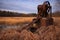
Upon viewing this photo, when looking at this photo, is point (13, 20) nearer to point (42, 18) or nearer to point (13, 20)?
point (13, 20)

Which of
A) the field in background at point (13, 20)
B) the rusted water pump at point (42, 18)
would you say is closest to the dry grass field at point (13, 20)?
the field in background at point (13, 20)

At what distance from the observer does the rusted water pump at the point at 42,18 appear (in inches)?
175

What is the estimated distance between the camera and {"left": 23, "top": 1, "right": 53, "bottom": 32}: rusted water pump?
4.45 m

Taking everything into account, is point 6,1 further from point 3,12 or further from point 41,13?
point 41,13

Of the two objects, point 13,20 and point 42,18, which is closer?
point 13,20

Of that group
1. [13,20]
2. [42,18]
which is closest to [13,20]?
[13,20]

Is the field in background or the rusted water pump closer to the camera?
the field in background

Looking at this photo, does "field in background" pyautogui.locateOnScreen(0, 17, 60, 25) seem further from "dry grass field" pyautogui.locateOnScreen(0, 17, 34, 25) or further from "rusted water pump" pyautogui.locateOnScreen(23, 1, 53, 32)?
"rusted water pump" pyautogui.locateOnScreen(23, 1, 53, 32)

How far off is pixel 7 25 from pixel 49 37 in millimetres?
1836

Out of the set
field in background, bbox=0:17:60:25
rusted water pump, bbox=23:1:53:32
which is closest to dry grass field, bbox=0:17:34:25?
field in background, bbox=0:17:60:25

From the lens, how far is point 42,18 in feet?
15.2

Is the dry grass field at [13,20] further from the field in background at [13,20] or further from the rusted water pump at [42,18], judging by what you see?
the rusted water pump at [42,18]

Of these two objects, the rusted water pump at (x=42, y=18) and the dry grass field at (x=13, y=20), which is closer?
the dry grass field at (x=13, y=20)

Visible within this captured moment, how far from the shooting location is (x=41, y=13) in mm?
4762
